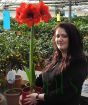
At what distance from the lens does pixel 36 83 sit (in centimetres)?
216

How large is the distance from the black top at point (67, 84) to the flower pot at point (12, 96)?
932 millimetres

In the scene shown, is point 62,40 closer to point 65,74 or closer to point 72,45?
point 72,45

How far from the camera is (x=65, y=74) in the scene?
1867mm

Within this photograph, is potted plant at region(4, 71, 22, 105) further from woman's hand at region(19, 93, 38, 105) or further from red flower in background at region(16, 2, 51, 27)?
red flower in background at region(16, 2, 51, 27)

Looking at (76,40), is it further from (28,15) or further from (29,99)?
(29,99)

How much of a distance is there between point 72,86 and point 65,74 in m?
0.09

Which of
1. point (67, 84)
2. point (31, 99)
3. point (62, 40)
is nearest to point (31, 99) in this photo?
point (31, 99)

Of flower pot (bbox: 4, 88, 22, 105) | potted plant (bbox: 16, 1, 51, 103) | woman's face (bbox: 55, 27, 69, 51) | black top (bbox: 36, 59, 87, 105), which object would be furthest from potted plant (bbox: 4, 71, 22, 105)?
woman's face (bbox: 55, 27, 69, 51)

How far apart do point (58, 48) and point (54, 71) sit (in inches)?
7.4

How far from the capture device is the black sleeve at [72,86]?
1.84 meters

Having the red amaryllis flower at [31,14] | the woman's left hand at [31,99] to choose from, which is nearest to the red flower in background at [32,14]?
the red amaryllis flower at [31,14]

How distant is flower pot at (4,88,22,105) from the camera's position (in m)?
2.84

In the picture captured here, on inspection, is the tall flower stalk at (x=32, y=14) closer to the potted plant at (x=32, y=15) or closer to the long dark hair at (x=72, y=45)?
the potted plant at (x=32, y=15)

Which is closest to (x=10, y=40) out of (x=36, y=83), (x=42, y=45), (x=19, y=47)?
(x=19, y=47)
